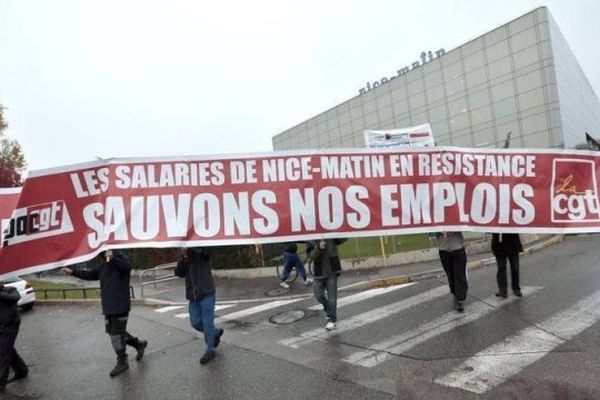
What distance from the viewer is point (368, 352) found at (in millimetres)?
5938

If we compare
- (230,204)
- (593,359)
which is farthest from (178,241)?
(593,359)

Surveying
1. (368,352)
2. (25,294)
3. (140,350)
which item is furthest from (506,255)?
(25,294)

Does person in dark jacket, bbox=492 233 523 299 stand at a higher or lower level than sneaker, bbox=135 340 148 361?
higher

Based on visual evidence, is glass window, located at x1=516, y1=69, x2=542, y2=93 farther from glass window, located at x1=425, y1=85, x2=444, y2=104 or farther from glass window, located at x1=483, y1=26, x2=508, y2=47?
glass window, located at x1=425, y1=85, x2=444, y2=104

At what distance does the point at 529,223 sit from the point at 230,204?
3966 mm

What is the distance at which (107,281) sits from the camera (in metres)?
6.07

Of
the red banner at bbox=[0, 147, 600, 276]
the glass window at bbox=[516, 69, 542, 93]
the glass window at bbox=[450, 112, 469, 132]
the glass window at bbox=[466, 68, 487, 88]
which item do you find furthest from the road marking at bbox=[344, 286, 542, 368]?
the glass window at bbox=[450, 112, 469, 132]

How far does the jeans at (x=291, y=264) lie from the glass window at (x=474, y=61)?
124ft

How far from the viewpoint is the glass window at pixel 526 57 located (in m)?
37.7

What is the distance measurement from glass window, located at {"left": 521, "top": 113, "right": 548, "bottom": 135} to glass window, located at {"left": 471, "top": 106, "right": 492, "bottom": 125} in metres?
3.43

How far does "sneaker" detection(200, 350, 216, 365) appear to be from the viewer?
6.05 m

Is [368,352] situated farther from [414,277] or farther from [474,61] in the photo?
[474,61]

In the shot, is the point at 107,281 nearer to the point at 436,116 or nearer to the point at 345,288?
the point at 345,288

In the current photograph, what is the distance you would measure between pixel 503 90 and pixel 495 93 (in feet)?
2.57
